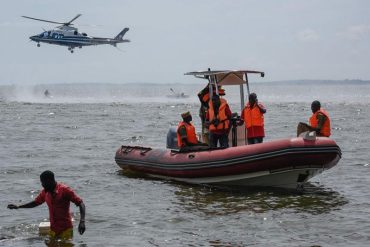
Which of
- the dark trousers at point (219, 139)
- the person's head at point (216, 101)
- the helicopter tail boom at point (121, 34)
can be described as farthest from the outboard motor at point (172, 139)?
the helicopter tail boom at point (121, 34)

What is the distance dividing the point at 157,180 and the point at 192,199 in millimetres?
2536

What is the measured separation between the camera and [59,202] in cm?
848

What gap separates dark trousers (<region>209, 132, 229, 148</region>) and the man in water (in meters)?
6.07

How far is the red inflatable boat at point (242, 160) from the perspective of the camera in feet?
42.0

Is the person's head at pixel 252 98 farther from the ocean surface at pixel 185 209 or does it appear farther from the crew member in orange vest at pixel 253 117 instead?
the ocean surface at pixel 185 209

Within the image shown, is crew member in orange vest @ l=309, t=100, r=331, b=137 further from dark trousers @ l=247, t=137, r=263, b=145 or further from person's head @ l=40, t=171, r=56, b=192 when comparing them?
person's head @ l=40, t=171, r=56, b=192

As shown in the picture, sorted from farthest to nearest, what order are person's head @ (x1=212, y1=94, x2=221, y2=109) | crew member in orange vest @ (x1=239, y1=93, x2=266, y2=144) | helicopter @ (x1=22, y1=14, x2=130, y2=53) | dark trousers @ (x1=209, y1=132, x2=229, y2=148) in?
helicopter @ (x1=22, y1=14, x2=130, y2=53)
dark trousers @ (x1=209, y1=132, x2=229, y2=148)
crew member in orange vest @ (x1=239, y1=93, x2=266, y2=144)
person's head @ (x1=212, y1=94, x2=221, y2=109)

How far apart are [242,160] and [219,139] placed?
1.34 meters

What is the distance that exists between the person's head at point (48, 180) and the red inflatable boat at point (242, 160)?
5.64m

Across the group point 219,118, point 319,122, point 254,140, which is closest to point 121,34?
point 254,140

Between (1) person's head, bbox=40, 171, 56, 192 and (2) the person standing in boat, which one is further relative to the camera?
(2) the person standing in boat

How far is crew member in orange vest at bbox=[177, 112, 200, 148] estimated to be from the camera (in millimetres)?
14523

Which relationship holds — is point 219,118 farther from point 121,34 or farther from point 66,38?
point 121,34

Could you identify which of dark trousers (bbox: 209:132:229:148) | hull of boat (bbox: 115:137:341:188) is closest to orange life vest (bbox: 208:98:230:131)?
dark trousers (bbox: 209:132:229:148)
